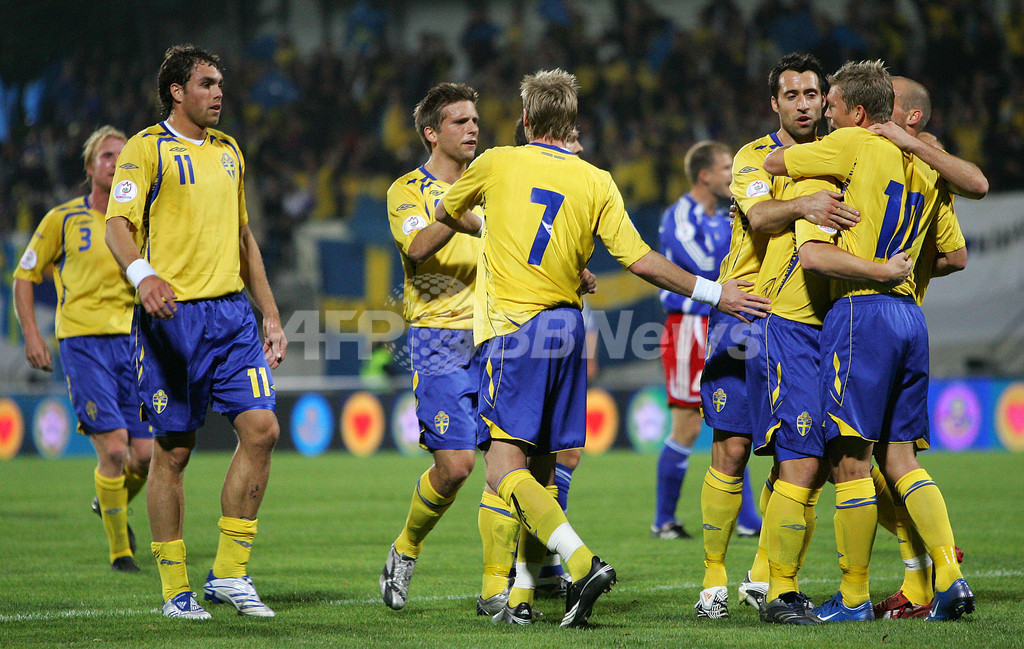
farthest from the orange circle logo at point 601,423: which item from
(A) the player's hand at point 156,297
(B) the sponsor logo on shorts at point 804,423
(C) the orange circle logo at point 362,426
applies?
(A) the player's hand at point 156,297

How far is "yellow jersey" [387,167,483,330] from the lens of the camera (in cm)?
502

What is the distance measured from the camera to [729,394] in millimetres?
4680

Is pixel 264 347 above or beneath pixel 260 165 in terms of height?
beneath

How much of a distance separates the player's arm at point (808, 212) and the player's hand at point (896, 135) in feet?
0.88

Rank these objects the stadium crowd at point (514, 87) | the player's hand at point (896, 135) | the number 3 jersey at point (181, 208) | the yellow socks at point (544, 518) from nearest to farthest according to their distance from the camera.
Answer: the yellow socks at point (544, 518) → the player's hand at point (896, 135) → the number 3 jersey at point (181, 208) → the stadium crowd at point (514, 87)

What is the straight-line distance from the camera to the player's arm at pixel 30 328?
634 centimetres

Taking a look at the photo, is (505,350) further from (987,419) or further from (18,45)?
(18,45)

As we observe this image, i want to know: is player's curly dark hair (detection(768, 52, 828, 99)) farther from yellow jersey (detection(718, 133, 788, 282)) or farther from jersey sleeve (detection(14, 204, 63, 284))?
jersey sleeve (detection(14, 204, 63, 284))

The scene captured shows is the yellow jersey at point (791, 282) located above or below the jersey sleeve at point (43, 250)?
below

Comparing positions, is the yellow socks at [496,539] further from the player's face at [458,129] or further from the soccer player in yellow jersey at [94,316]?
the soccer player in yellow jersey at [94,316]

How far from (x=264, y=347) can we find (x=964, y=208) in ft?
41.3

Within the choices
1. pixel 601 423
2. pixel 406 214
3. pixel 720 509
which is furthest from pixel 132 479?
pixel 601 423

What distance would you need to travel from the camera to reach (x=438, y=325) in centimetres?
502

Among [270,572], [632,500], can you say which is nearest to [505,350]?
[270,572]
